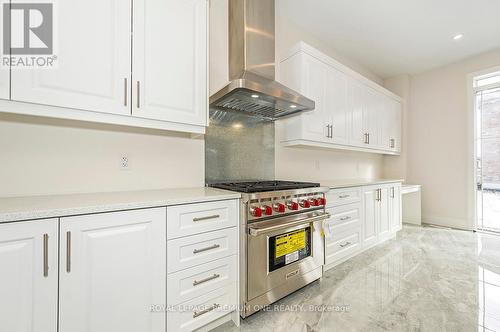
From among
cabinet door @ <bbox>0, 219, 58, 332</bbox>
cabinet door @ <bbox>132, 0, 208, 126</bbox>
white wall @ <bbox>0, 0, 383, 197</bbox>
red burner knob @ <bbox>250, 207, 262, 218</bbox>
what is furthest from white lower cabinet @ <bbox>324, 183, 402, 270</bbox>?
cabinet door @ <bbox>0, 219, 58, 332</bbox>

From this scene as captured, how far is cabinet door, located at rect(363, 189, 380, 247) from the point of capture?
278 centimetres

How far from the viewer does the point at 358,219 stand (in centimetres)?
267

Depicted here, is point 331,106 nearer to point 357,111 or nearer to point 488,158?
point 357,111

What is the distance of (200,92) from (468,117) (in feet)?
15.3

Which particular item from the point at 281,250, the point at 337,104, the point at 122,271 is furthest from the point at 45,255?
the point at 337,104

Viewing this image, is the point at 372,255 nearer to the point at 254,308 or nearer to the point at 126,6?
the point at 254,308

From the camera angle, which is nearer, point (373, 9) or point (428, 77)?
point (373, 9)

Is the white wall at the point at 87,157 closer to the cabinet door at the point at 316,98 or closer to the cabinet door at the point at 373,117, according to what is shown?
the cabinet door at the point at 316,98

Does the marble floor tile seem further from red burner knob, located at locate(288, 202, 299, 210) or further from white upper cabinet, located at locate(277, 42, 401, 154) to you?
white upper cabinet, located at locate(277, 42, 401, 154)

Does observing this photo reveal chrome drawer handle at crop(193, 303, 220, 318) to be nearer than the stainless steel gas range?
Yes

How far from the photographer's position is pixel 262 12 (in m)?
2.13

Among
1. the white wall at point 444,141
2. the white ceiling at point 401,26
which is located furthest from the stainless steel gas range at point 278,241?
the white wall at point 444,141

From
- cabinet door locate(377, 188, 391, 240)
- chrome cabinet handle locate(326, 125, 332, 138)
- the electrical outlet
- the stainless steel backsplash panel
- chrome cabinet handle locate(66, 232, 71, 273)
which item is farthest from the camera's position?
cabinet door locate(377, 188, 391, 240)

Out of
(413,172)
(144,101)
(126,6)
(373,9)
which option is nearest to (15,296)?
(144,101)
